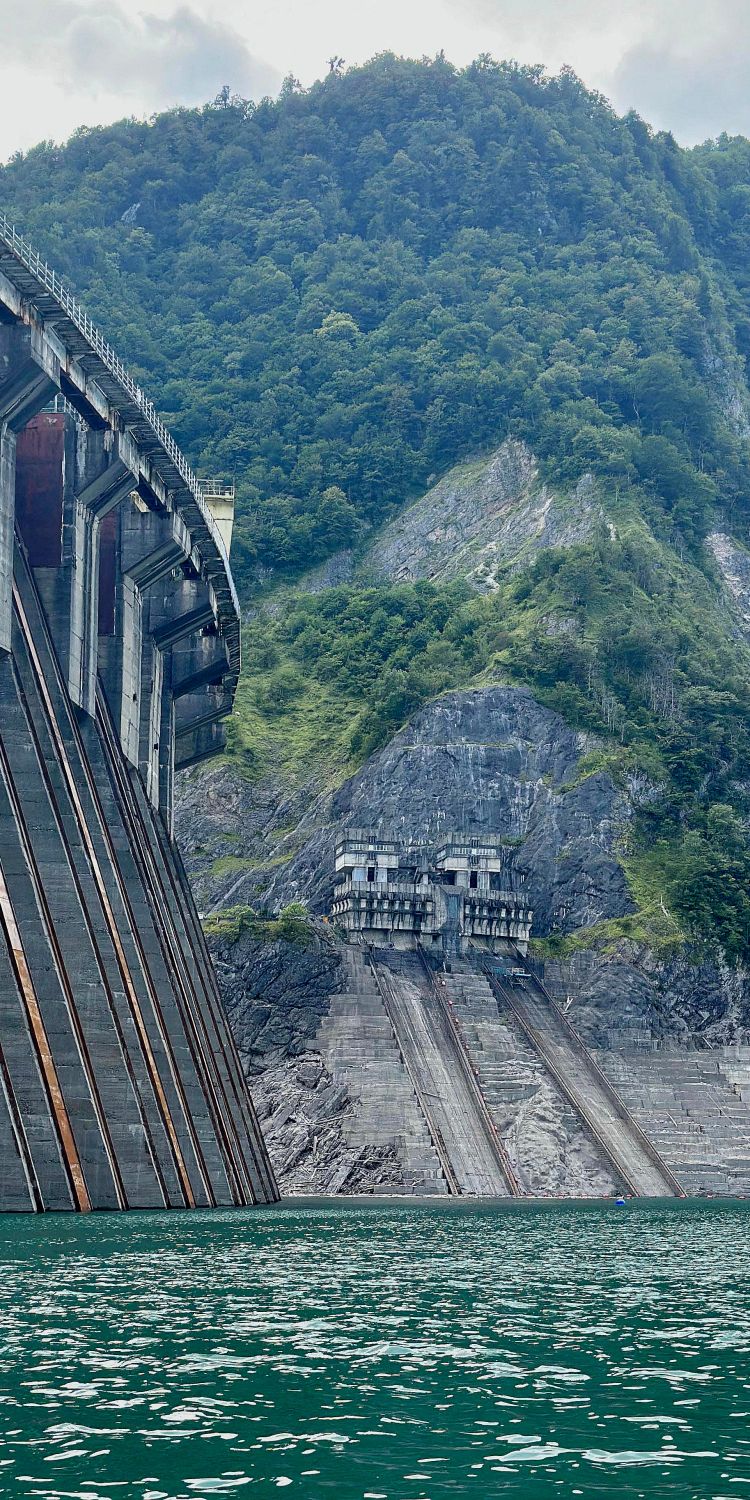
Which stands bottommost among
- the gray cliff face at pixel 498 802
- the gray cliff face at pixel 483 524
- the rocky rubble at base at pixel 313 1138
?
the rocky rubble at base at pixel 313 1138

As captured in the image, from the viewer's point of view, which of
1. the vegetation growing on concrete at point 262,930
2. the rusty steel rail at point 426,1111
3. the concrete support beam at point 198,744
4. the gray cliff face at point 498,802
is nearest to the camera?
the rusty steel rail at point 426,1111

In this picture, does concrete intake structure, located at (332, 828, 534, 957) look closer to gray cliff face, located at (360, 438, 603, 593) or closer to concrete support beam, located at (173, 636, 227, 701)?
concrete support beam, located at (173, 636, 227, 701)

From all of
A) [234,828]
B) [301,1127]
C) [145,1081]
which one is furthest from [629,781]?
[145,1081]

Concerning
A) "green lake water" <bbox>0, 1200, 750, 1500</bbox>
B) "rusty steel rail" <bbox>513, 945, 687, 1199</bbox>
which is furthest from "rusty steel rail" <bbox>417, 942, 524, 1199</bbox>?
"green lake water" <bbox>0, 1200, 750, 1500</bbox>

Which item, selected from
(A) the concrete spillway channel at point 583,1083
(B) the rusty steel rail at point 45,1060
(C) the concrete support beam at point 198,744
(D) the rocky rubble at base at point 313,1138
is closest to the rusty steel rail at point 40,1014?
(B) the rusty steel rail at point 45,1060

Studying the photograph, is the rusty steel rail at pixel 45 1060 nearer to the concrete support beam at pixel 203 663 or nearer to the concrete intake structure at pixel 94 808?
the concrete intake structure at pixel 94 808

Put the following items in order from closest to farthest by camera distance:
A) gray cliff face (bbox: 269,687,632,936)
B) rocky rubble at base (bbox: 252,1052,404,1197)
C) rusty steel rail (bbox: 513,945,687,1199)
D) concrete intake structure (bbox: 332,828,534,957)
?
rocky rubble at base (bbox: 252,1052,404,1197), rusty steel rail (bbox: 513,945,687,1199), concrete intake structure (bbox: 332,828,534,957), gray cliff face (bbox: 269,687,632,936)

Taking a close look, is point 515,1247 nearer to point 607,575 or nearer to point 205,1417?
point 205,1417
